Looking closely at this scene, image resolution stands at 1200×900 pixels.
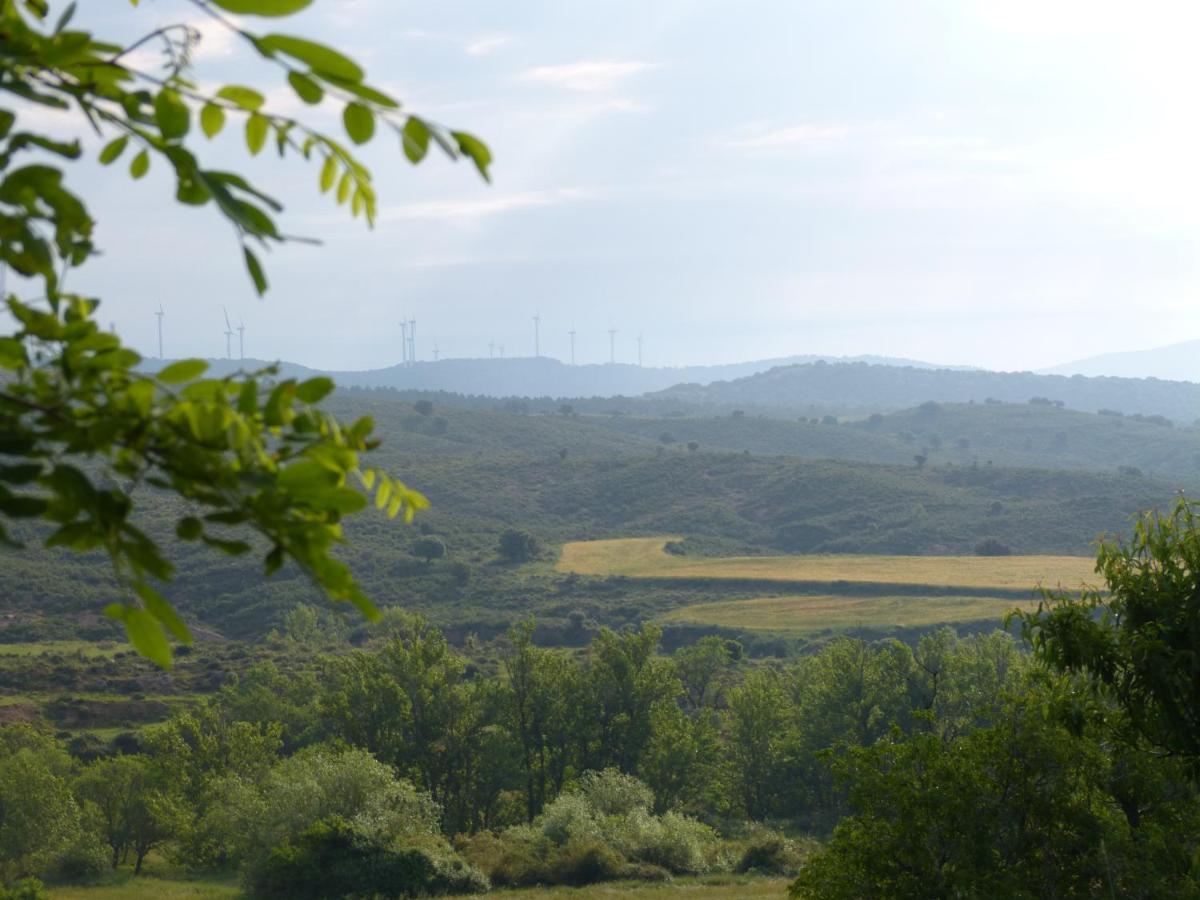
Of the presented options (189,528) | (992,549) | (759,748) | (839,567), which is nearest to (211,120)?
(189,528)

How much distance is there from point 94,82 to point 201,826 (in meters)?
38.0

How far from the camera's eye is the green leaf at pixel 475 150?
168 cm

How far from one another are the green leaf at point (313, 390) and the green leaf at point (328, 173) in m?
0.40

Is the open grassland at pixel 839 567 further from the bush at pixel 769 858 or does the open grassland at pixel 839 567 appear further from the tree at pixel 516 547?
the bush at pixel 769 858

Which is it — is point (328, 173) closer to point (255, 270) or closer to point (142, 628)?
point (255, 270)

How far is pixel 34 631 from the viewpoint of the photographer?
67812mm

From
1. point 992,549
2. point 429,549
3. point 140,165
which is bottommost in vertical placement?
point 992,549

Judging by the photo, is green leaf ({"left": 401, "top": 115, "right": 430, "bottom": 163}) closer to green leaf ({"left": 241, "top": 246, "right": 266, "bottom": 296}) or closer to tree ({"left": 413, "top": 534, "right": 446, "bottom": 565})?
green leaf ({"left": 241, "top": 246, "right": 266, "bottom": 296})

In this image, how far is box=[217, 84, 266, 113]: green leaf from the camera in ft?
5.44

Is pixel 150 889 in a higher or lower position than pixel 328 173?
lower

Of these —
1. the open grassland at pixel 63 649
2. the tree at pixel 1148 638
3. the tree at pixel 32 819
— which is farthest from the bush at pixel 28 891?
the open grassland at pixel 63 649

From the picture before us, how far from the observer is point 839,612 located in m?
73.6

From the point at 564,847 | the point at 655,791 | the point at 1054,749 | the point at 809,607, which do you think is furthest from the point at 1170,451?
the point at 1054,749

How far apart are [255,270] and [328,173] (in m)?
0.35
